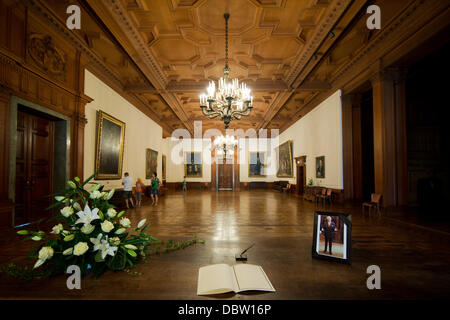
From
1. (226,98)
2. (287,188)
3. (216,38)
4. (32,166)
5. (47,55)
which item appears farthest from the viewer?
(287,188)

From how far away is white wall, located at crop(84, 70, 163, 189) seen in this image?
22.3ft

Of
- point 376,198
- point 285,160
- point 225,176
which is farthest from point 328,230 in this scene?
point 225,176

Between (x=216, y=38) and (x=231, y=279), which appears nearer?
(x=231, y=279)

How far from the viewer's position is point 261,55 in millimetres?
7402

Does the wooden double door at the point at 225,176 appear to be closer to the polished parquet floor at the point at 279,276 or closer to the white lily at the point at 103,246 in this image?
the polished parquet floor at the point at 279,276

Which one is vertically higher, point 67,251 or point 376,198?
point 67,251

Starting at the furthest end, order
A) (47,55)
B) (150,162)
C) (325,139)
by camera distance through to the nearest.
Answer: (150,162) → (325,139) → (47,55)

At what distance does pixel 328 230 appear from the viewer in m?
1.50

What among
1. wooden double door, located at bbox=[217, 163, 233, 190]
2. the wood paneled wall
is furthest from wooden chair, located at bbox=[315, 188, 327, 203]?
wooden double door, located at bbox=[217, 163, 233, 190]

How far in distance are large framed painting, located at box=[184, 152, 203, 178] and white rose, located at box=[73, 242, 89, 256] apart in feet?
58.2

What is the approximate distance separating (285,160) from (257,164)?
3800 mm

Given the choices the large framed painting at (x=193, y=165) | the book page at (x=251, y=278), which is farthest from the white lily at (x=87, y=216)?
the large framed painting at (x=193, y=165)

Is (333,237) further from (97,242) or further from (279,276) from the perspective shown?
(97,242)

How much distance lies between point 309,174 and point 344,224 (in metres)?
10.6
